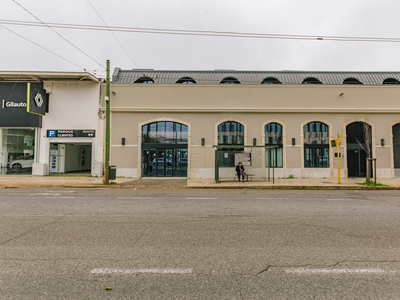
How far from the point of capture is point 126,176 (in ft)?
63.0

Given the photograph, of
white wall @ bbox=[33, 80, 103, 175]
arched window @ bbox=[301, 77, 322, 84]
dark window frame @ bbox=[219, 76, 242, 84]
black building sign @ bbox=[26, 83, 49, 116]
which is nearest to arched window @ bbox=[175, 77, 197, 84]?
dark window frame @ bbox=[219, 76, 242, 84]

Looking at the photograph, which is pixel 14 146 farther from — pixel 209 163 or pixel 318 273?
pixel 318 273

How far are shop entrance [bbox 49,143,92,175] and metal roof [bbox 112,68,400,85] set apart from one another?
8007 millimetres

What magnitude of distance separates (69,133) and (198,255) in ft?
62.3

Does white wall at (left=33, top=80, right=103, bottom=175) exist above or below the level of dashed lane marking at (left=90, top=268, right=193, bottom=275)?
above

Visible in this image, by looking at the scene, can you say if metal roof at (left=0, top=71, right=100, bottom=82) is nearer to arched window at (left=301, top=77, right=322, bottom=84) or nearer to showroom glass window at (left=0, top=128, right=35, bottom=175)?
showroom glass window at (left=0, top=128, right=35, bottom=175)

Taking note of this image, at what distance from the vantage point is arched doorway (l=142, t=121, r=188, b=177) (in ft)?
63.8

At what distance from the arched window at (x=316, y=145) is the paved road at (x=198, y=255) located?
13243mm

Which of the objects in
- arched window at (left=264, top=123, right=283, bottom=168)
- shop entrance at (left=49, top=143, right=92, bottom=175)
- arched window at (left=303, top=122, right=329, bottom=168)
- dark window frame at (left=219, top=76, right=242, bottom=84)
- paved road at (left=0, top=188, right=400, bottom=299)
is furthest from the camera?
dark window frame at (left=219, top=76, right=242, bottom=84)

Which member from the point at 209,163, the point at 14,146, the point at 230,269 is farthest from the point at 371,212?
the point at 14,146

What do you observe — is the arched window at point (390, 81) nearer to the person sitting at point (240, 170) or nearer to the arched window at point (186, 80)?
the person sitting at point (240, 170)

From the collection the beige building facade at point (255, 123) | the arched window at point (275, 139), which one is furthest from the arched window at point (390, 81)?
the arched window at point (275, 139)

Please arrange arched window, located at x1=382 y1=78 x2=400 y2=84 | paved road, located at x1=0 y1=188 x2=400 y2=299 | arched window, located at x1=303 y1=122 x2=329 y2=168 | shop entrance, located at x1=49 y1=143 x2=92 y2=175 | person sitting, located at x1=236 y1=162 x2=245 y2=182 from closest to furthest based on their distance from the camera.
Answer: paved road, located at x1=0 y1=188 x2=400 y2=299, person sitting, located at x1=236 y1=162 x2=245 y2=182, arched window, located at x1=303 y1=122 x2=329 y2=168, shop entrance, located at x1=49 y1=143 x2=92 y2=175, arched window, located at x1=382 y1=78 x2=400 y2=84

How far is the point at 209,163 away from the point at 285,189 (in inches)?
267
